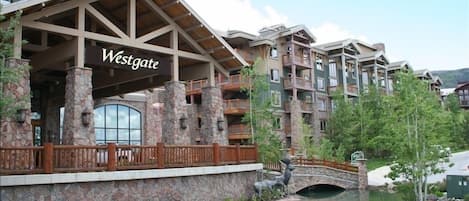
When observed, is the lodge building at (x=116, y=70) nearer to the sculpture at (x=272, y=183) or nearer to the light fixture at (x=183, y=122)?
the light fixture at (x=183, y=122)

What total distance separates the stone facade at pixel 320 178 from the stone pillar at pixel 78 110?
1139 centimetres

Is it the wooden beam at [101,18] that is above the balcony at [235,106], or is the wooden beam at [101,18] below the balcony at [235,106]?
above

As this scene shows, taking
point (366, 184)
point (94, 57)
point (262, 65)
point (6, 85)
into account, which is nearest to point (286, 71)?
point (262, 65)

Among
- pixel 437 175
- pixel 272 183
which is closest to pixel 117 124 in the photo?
pixel 272 183

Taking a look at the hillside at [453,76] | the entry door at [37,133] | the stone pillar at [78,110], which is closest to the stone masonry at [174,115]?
the stone pillar at [78,110]

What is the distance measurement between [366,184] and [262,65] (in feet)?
42.6

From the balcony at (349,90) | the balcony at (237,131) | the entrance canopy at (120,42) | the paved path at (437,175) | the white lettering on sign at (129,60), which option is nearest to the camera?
the entrance canopy at (120,42)

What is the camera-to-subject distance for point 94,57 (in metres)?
14.0

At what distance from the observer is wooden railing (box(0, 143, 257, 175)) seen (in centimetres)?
1085

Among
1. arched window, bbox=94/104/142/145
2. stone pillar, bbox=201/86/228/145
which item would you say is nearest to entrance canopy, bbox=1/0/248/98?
stone pillar, bbox=201/86/228/145

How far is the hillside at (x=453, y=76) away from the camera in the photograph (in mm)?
119094

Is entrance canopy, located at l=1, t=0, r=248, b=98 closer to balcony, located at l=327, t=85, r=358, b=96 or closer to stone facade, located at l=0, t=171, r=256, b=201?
stone facade, located at l=0, t=171, r=256, b=201

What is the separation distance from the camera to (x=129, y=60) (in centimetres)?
1498

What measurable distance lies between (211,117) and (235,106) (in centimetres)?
1642
